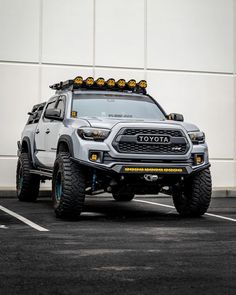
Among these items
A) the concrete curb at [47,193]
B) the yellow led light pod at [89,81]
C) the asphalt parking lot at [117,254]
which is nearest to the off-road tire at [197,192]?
the asphalt parking lot at [117,254]

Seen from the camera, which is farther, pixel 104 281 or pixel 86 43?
pixel 86 43

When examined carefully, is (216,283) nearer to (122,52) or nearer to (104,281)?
(104,281)

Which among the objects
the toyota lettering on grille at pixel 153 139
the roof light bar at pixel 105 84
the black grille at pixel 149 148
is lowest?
the black grille at pixel 149 148

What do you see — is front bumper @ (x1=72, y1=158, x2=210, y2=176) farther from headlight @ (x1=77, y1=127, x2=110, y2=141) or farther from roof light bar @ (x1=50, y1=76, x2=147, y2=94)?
roof light bar @ (x1=50, y1=76, x2=147, y2=94)

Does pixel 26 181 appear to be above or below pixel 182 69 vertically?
below

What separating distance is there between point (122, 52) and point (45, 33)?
7.60 feet

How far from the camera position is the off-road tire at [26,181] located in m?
13.6

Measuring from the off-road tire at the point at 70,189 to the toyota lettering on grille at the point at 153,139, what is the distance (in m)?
1.04

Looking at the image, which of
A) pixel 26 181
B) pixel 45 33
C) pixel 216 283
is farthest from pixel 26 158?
pixel 216 283

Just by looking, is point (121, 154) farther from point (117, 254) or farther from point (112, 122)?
point (117, 254)

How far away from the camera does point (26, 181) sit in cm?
1366

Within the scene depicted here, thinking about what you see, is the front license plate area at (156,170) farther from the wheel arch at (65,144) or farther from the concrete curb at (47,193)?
the concrete curb at (47,193)

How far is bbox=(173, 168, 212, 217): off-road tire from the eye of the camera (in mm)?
10570

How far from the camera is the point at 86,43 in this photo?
62.2ft
